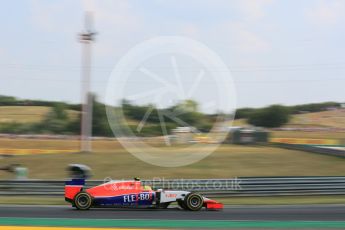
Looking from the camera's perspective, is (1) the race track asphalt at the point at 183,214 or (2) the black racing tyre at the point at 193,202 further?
(2) the black racing tyre at the point at 193,202

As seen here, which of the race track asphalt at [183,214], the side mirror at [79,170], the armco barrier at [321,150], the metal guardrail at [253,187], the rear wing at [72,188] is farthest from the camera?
the armco barrier at [321,150]

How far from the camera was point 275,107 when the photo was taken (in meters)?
69.8

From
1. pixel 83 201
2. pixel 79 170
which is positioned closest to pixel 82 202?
pixel 83 201

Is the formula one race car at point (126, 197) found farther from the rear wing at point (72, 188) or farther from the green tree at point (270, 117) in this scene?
the green tree at point (270, 117)

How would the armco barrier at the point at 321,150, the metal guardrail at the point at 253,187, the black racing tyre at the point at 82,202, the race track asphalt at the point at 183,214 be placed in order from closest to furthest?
the race track asphalt at the point at 183,214 < the black racing tyre at the point at 82,202 < the metal guardrail at the point at 253,187 < the armco barrier at the point at 321,150

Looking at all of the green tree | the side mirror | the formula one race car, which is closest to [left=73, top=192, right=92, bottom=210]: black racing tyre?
the formula one race car

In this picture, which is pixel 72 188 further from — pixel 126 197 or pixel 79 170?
pixel 79 170

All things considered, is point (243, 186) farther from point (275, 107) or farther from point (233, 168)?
point (275, 107)

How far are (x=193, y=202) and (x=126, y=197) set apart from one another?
153 cm

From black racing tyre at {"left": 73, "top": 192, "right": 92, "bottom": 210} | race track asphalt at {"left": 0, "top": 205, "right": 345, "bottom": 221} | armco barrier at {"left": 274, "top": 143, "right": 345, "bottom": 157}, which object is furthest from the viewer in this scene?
armco barrier at {"left": 274, "top": 143, "right": 345, "bottom": 157}

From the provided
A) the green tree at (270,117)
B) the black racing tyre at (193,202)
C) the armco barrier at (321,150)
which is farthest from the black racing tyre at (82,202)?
the green tree at (270,117)

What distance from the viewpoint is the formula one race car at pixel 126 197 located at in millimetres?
11195

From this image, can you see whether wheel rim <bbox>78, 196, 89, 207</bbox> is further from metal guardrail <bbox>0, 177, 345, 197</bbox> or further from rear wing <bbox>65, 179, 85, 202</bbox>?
metal guardrail <bbox>0, 177, 345, 197</bbox>

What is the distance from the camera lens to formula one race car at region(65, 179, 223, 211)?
1120cm
